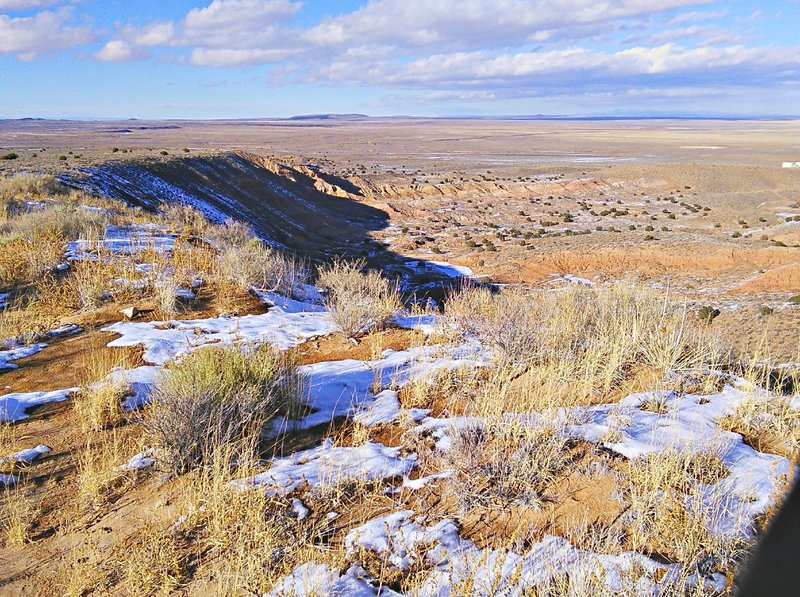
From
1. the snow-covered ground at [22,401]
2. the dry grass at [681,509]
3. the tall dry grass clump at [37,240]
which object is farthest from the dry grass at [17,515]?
the tall dry grass clump at [37,240]

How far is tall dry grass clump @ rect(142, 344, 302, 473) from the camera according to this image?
3.86 m

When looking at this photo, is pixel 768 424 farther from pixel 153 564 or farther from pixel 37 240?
pixel 37 240

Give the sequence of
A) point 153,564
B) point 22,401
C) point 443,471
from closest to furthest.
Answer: point 153,564, point 443,471, point 22,401

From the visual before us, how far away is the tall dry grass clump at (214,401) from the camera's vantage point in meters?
3.86

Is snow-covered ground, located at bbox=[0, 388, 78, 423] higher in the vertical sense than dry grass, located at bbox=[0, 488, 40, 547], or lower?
higher

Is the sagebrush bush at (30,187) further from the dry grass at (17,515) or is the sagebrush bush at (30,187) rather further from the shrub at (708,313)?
the shrub at (708,313)

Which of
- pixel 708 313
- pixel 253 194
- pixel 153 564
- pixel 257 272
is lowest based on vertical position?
pixel 708 313

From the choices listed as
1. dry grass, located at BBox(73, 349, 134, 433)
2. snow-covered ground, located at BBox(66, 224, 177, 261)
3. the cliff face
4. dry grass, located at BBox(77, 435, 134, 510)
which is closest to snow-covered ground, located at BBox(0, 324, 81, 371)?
dry grass, located at BBox(73, 349, 134, 433)

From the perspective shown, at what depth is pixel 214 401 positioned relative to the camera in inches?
163

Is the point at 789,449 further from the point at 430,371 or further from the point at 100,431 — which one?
the point at 100,431

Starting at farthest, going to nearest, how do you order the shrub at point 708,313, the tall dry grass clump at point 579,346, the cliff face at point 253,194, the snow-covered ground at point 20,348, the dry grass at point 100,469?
1. the cliff face at point 253,194
2. the shrub at point 708,313
3. the snow-covered ground at point 20,348
4. the tall dry grass clump at point 579,346
5. the dry grass at point 100,469

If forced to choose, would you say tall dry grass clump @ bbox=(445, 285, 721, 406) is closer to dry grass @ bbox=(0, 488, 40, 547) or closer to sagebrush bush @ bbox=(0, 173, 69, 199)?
dry grass @ bbox=(0, 488, 40, 547)

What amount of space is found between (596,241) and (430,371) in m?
23.3

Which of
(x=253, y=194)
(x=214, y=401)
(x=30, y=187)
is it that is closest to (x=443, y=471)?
(x=214, y=401)
